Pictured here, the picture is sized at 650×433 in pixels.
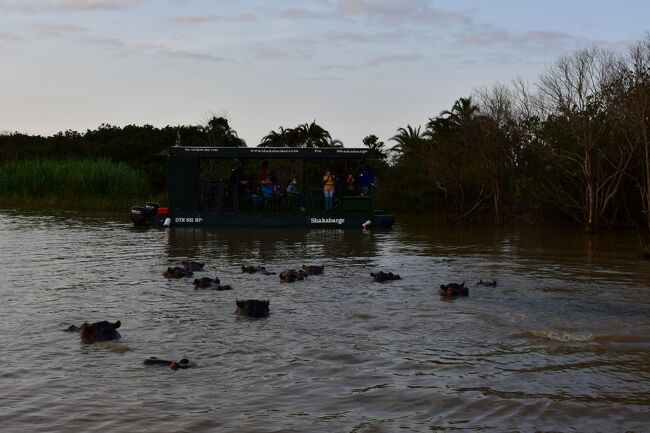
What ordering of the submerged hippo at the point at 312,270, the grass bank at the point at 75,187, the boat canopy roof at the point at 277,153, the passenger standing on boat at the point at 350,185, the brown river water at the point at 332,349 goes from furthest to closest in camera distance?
1. the grass bank at the point at 75,187
2. the passenger standing on boat at the point at 350,185
3. the boat canopy roof at the point at 277,153
4. the submerged hippo at the point at 312,270
5. the brown river water at the point at 332,349

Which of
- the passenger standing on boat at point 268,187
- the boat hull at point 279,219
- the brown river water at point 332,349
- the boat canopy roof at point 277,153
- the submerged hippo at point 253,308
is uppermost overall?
the boat canopy roof at point 277,153

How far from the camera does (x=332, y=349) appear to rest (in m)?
9.77

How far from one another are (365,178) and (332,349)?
829 inches

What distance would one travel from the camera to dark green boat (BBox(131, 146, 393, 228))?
29.9 meters

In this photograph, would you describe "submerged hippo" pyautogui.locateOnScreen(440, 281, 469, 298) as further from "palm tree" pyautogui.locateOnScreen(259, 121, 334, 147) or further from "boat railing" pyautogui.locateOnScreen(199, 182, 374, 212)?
"palm tree" pyautogui.locateOnScreen(259, 121, 334, 147)

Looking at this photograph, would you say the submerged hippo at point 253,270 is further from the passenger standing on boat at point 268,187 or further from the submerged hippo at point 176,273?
the passenger standing on boat at point 268,187

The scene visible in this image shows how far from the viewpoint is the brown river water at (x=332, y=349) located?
7184 mm

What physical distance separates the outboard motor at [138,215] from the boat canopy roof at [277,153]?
281 cm

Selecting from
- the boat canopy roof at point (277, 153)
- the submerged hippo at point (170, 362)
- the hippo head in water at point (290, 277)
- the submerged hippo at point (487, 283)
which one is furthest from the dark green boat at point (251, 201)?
the submerged hippo at point (170, 362)

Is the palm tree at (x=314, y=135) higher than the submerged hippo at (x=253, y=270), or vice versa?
the palm tree at (x=314, y=135)

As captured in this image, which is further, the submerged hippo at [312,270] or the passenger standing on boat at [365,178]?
the passenger standing on boat at [365,178]

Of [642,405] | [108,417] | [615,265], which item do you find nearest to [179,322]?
[108,417]

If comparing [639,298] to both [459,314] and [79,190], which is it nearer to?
[459,314]

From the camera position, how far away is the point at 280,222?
30.3 meters
